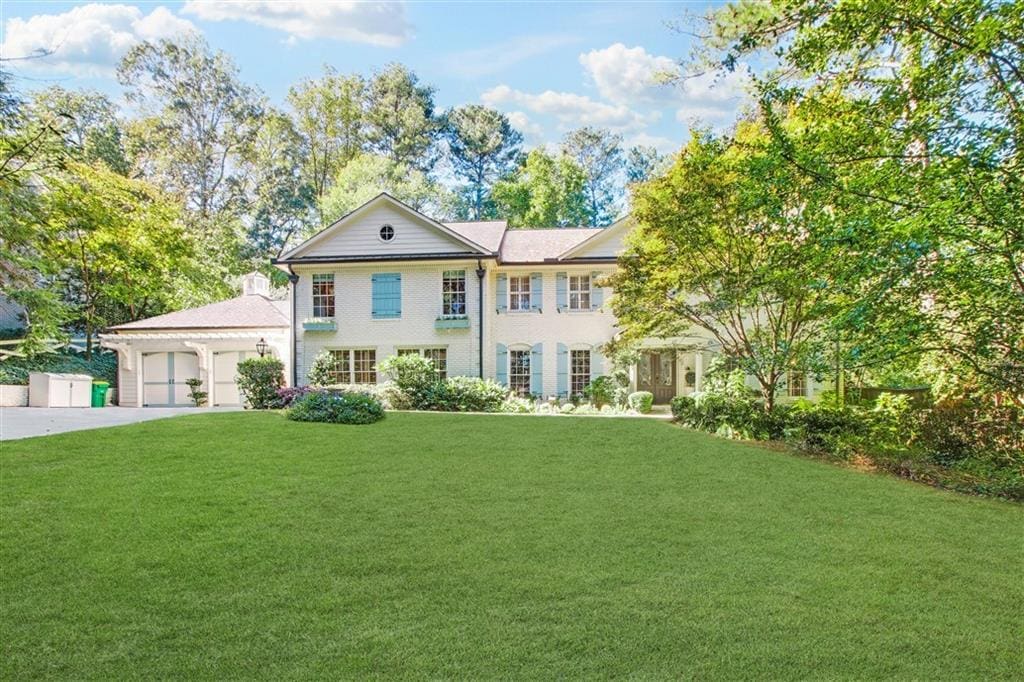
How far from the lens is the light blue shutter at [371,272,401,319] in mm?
19031

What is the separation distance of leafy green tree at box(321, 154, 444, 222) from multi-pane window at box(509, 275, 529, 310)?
13.0 m

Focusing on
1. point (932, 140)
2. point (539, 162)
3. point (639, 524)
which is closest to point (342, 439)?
point (639, 524)

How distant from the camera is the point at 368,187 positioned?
Result: 3058cm

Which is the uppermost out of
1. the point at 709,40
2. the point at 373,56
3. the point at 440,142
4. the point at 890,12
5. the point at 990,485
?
the point at 373,56

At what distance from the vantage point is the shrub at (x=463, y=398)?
16594mm

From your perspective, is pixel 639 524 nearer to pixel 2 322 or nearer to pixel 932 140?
pixel 932 140

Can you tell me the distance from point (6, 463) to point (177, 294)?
677 inches

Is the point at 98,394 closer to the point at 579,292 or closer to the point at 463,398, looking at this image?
the point at 463,398

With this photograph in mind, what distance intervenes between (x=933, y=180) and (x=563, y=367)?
46.8 feet

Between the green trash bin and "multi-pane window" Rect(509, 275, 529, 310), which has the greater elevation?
"multi-pane window" Rect(509, 275, 529, 310)

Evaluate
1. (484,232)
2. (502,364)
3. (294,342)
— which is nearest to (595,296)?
(502,364)

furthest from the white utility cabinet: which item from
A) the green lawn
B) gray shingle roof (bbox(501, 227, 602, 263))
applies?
gray shingle roof (bbox(501, 227, 602, 263))

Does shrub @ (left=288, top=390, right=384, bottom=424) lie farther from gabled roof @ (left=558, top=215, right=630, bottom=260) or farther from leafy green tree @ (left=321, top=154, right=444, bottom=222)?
leafy green tree @ (left=321, top=154, right=444, bottom=222)

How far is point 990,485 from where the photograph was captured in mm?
7926
